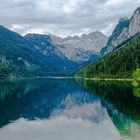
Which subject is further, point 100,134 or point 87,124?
A: point 87,124

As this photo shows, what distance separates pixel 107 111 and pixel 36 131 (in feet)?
115

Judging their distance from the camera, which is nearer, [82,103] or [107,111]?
[107,111]

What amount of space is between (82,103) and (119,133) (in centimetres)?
6707

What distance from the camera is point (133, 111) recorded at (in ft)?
306

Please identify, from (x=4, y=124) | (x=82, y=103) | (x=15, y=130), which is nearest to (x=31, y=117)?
(x=4, y=124)

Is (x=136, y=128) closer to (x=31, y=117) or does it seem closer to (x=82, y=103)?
(x=31, y=117)

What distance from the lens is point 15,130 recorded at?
72500 millimetres

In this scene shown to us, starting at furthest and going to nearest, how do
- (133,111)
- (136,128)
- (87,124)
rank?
(133,111) < (87,124) < (136,128)

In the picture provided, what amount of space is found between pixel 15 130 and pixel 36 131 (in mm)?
4554

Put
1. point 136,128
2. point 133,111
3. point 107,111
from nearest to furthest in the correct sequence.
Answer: point 136,128, point 133,111, point 107,111

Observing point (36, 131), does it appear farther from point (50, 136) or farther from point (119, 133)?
point (119, 133)

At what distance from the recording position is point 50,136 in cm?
6481

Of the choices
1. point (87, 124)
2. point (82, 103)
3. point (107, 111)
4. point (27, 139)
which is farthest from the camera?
point (82, 103)

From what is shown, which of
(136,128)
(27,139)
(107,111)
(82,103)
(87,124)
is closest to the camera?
(27,139)
